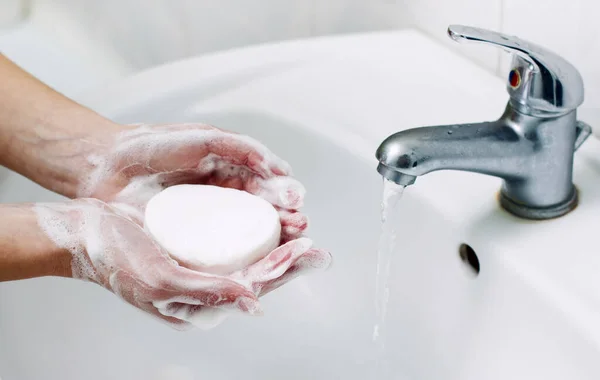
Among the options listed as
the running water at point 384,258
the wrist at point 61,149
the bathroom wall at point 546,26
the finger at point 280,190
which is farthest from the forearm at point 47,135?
the bathroom wall at point 546,26

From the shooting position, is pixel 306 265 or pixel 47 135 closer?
pixel 306 265

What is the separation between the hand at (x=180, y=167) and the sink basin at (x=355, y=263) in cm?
10

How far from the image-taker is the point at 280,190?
553 millimetres

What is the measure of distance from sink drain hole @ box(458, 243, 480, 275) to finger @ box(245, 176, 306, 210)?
129 mm

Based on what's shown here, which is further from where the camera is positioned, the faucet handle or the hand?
the hand

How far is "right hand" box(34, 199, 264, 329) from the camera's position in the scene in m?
0.44

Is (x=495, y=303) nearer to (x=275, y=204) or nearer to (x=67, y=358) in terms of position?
(x=275, y=204)

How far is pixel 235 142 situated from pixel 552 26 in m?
0.28

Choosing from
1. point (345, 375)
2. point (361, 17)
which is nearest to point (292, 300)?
point (345, 375)

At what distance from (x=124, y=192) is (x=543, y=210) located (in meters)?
0.33

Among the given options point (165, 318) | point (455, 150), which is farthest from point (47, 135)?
point (455, 150)

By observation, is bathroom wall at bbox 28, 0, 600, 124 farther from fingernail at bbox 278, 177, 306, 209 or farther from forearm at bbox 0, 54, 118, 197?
forearm at bbox 0, 54, 118, 197

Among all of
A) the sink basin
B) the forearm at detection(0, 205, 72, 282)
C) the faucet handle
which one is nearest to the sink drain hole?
the sink basin

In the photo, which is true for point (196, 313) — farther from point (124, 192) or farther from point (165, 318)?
point (124, 192)
